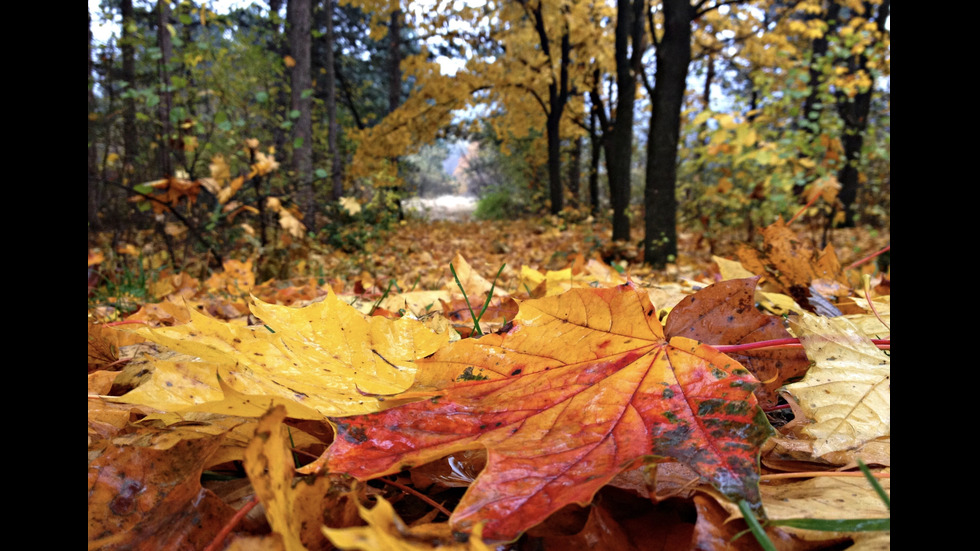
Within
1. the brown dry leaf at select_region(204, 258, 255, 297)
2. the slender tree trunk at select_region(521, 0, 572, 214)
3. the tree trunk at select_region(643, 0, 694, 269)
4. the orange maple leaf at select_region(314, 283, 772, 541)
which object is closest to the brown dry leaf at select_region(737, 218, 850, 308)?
the orange maple leaf at select_region(314, 283, 772, 541)

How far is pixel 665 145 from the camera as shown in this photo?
4562mm

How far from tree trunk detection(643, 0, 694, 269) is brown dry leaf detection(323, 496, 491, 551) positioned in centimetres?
455

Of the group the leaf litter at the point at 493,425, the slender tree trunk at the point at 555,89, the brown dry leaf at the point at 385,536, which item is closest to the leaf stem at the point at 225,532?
the leaf litter at the point at 493,425

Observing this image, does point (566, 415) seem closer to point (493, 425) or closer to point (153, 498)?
point (493, 425)

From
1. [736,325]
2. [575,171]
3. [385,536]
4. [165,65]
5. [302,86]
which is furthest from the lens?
[575,171]

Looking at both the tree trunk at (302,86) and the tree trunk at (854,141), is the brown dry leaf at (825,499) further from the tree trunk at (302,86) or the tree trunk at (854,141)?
the tree trunk at (854,141)

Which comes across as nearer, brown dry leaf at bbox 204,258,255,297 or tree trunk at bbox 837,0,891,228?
brown dry leaf at bbox 204,258,255,297

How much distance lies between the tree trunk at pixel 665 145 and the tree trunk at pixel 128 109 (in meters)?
4.34

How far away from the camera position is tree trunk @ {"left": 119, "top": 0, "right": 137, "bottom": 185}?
193 inches

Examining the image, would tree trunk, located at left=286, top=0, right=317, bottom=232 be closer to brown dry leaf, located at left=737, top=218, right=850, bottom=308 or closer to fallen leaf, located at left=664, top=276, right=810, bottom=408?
brown dry leaf, located at left=737, top=218, right=850, bottom=308

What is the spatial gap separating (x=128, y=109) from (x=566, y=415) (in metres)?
7.22

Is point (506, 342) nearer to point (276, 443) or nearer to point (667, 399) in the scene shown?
point (667, 399)

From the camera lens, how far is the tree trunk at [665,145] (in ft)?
14.5

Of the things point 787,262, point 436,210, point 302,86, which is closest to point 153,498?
point 787,262
